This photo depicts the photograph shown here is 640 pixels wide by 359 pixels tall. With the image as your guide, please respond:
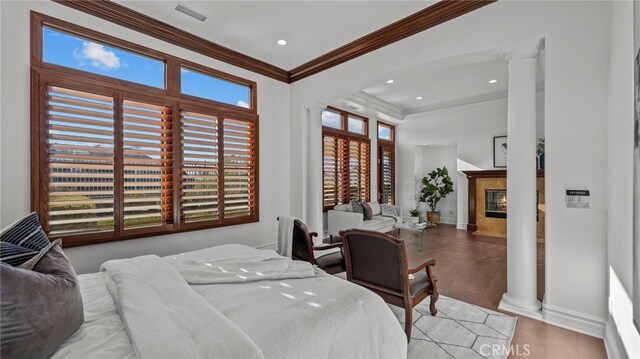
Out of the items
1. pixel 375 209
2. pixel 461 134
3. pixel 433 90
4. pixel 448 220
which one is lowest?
pixel 448 220

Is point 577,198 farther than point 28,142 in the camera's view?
No

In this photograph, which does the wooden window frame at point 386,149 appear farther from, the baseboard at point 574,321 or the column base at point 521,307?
the baseboard at point 574,321

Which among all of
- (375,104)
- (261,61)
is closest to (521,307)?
(261,61)

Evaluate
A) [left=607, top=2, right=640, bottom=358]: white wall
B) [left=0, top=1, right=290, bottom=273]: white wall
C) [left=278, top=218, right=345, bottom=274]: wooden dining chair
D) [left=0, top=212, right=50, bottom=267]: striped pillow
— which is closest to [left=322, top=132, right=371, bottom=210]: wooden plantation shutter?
[left=0, top=1, right=290, bottom=273]: white wall

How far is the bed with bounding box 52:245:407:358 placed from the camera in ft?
3.56

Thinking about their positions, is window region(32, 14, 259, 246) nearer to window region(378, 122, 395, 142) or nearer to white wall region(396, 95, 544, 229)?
window region(378, 122, 395, 142)

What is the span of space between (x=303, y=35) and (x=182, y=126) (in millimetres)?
1958

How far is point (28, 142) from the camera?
2.51 meters

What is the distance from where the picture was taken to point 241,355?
1.02 meters

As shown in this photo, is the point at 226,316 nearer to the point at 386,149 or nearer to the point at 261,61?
the point at 261,61

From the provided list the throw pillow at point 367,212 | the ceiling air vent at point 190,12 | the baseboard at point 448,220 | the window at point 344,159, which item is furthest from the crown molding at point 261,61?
the baseboard at point 448,220

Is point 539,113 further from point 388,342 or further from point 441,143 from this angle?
point 388,342

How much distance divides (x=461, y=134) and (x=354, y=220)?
407 cm

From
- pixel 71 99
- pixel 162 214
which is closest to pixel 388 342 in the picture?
pixel 162 214
